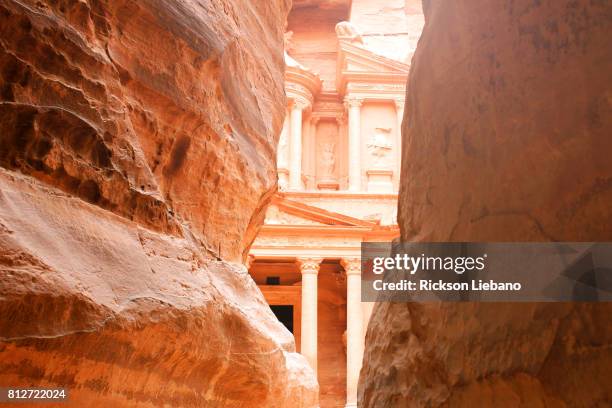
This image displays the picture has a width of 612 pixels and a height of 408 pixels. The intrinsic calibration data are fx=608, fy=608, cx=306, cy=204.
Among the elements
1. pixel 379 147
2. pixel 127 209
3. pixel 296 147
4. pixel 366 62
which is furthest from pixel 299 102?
pixel 127 209

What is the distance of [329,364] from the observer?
2303cm

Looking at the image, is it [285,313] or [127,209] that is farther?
[285,313]

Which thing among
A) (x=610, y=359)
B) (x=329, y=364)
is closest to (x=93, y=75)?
(x=610, y=359)

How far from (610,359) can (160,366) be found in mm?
2130

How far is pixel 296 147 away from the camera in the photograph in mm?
27578

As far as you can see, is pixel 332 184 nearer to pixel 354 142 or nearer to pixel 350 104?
pixel 354 142

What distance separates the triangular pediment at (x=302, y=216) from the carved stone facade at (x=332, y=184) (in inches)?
1.4

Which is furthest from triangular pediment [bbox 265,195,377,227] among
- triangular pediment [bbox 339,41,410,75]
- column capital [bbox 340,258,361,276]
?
triangular pediment [bbox 339,41,410,75]

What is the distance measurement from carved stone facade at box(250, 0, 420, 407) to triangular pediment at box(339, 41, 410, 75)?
47mm

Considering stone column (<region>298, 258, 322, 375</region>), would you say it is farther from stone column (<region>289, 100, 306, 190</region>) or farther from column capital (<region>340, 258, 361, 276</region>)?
stone column (<region>289, 100, 306, 190</region>)

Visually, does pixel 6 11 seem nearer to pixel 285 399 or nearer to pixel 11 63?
pixel 11 63

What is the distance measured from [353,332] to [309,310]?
1685 millimetres

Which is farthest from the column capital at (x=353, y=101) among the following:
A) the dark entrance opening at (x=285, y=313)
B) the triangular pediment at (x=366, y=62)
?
the dark entrance opening at (x=285, y=313)

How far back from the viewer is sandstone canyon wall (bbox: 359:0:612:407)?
1743 millimetres
